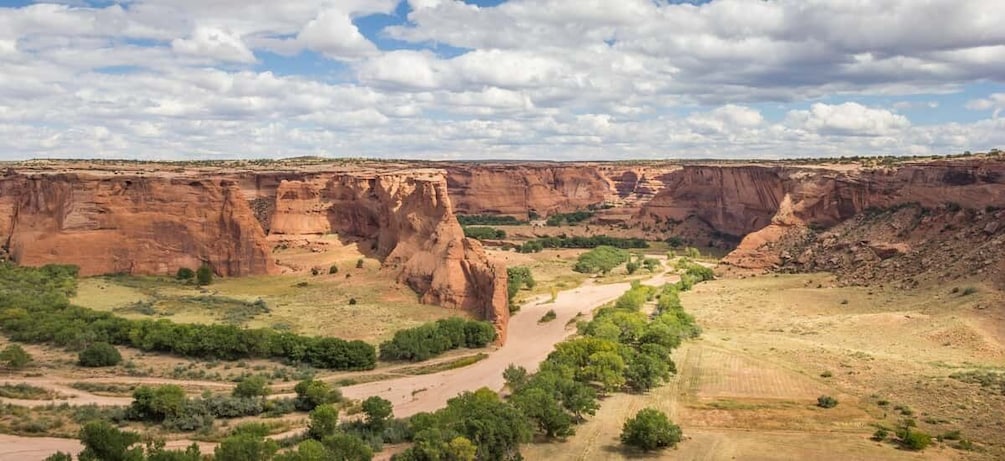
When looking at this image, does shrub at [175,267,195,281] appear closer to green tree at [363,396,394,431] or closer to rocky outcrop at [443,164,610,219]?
green tree at [363,396,394,431]

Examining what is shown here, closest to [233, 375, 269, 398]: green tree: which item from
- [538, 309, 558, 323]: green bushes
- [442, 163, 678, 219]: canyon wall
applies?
[538, 309, 558, 323]: green bushes

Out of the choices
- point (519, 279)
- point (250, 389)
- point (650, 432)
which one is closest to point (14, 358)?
point (250, 389)

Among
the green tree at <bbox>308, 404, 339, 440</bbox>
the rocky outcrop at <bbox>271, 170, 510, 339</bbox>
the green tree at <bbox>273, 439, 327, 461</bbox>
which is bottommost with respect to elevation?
the green tree at <bbox>308, 404, 339, 440</bbox>

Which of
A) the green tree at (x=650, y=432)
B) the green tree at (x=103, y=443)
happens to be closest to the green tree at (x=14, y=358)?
the green tree at (x=103, y=443)

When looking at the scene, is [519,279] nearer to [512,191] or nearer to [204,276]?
[204,276]

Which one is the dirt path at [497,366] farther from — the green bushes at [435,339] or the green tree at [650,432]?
the green tree at [650,432]

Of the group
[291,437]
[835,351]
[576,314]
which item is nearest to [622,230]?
[576,314]

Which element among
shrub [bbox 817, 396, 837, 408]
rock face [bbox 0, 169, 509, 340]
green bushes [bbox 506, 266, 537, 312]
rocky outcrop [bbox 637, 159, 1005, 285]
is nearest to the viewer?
shrub [bbox 817, 396, 837, 408]

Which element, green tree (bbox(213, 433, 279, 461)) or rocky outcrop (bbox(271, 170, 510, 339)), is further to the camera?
rocky outcrop (bbox(271, 170, 510, 339))
